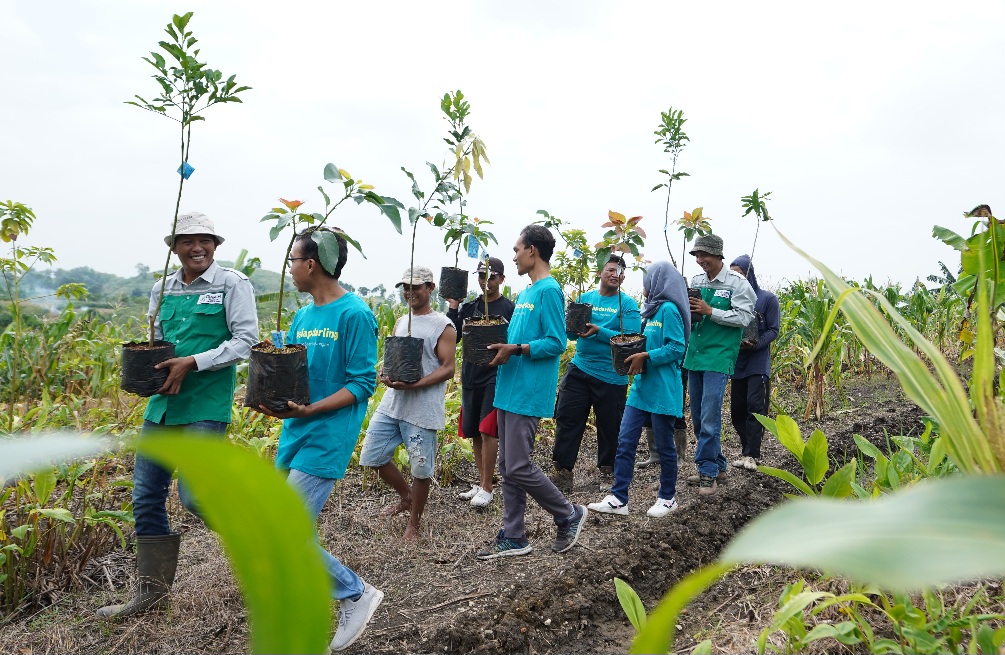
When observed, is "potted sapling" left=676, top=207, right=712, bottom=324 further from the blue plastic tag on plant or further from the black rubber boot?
the black rubber boot

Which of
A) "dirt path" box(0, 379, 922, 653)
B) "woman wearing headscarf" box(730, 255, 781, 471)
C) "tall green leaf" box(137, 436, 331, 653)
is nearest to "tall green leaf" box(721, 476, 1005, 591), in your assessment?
"tall green leaf" box(137, 436, 331, 653)

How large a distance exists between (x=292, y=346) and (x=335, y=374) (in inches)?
8.6

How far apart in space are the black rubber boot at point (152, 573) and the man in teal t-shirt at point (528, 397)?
5.10ft

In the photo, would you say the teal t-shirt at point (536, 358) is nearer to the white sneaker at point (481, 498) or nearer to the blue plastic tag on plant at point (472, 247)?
the blue plastic tag on plant at point (472, 247)

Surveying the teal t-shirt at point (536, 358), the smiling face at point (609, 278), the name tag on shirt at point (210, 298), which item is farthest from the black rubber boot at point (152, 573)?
the smiling face at point (609, 278)

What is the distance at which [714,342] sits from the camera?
512cm

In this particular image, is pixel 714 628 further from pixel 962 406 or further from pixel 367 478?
pixel 367 478

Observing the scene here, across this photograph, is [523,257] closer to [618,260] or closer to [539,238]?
[539,238]

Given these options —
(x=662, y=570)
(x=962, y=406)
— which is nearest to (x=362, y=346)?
(x=662, y=570)

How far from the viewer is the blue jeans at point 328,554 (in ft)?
8.71

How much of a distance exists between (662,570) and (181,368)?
2.59 meters

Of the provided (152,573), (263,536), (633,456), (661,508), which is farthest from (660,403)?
(263,536)

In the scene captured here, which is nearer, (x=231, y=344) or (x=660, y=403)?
(x=231, y=344)

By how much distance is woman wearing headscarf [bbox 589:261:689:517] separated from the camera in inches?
176
